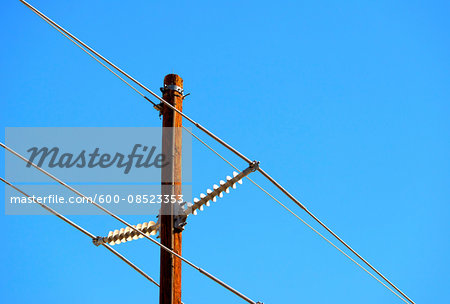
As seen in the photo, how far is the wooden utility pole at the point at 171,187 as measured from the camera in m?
7.66

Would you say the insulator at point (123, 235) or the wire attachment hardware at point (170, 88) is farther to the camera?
the wire attachment hardware at point (170, 88)

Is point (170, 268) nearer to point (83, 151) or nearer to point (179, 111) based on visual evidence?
point (179, 111)

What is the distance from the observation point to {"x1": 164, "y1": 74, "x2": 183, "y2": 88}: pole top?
28.6 feet

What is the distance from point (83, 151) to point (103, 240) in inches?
96.5

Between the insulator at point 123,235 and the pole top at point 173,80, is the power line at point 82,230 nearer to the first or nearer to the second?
the insulator at point 123,235

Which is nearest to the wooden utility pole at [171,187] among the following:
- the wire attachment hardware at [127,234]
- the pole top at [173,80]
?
the pole top at [173,80]

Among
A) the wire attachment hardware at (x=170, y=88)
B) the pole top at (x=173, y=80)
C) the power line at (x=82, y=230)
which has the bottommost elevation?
the power line at (x=82, y=230)

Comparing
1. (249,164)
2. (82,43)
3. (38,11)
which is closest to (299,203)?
(249,164)

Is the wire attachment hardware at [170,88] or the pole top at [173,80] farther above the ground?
the pole top at [173,80]

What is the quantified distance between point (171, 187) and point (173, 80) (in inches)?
66.3

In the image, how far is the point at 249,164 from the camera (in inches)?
308

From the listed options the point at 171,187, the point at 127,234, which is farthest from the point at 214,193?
the point at 127,234

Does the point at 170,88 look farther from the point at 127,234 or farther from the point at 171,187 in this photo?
the point at 127,234

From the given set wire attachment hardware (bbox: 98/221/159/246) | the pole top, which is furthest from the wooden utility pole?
wire attachment hardware (bbox: 98/221/159/246)
